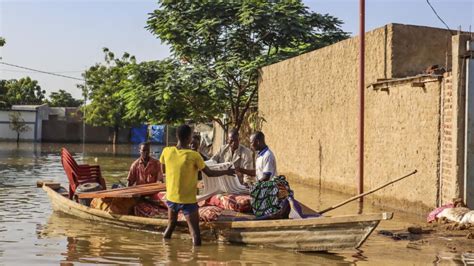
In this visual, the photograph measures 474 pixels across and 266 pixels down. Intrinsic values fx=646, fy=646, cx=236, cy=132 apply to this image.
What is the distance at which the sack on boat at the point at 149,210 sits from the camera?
9875 mm

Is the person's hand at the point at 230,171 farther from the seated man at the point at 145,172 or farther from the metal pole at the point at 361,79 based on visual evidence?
the metal pole at the point at 361,79

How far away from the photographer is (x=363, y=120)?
13.4m

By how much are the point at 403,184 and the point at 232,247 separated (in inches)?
186

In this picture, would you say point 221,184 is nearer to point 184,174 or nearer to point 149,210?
point 184,174

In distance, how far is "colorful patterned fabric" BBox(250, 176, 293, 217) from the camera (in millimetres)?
8203

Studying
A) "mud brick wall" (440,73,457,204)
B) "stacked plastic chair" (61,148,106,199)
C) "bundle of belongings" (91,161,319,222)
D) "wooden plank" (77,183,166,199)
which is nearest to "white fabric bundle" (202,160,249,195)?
"bundle of belongings" (91,161,319,222)

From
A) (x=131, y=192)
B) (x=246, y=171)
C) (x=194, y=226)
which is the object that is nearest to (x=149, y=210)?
(x=131, y=192)

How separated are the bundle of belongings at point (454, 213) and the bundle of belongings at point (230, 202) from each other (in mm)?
2361

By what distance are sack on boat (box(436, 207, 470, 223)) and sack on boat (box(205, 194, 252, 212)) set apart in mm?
3093

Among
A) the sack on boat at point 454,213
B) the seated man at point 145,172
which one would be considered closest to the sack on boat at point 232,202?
the seated man at point 145,172

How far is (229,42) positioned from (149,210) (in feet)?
45.6

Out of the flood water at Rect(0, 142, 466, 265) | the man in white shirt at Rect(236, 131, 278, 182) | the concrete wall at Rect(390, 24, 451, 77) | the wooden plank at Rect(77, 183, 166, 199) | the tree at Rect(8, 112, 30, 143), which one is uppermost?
the concrete wall at Rect(390, 24, 451, 77)

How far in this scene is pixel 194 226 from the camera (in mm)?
8430

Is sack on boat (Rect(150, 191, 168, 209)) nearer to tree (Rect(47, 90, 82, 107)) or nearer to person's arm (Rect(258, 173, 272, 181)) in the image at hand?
person's arm (Rect(258, 173, 272, 181))
